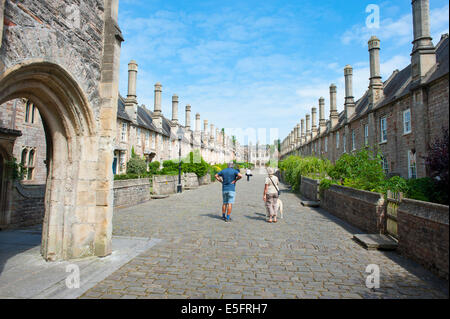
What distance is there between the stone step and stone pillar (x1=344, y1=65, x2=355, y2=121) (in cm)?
2448

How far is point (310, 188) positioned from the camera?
16688 millimetres

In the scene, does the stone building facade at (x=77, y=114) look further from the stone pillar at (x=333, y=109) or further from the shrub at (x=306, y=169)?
the stone pillar at (x=333, y=109)

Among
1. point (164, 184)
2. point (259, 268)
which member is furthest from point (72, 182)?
point (164, 184)

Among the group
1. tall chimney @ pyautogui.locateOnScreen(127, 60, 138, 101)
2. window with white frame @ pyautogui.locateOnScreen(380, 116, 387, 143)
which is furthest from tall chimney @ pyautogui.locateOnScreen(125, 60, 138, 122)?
window with white frame @ pyautogui.locateOnScreen(380, 116, 387, 143)

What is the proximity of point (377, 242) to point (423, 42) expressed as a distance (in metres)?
16.2

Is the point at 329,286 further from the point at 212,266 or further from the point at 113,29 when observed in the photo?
the point at 113,29

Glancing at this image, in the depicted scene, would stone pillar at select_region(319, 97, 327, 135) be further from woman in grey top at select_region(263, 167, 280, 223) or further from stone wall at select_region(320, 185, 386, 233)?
woman in grey top at select_region(263, 167, 280, 223)

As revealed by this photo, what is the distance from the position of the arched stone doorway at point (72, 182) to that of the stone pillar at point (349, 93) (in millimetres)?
28378

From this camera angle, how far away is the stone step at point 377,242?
19.7ft

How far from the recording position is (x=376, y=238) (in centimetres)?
655

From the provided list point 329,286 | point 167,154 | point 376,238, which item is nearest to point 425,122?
point 376,238

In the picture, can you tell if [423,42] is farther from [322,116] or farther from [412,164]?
[322,116]
